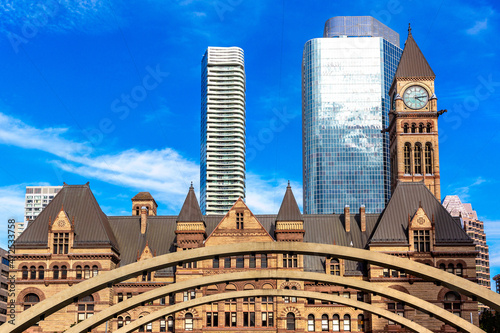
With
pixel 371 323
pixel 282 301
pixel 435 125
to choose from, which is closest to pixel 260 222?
pixel 282 301

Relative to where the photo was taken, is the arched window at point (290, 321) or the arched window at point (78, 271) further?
the arched window at point (290, 321)

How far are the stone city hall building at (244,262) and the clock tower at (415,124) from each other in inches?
484

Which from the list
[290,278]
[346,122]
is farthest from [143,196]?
[346,122]

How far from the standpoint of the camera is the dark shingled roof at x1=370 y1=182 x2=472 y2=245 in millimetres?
74125

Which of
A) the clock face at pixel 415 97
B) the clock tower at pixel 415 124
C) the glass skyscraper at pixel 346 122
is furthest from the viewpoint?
the glass skyscraper at pixel 346 122

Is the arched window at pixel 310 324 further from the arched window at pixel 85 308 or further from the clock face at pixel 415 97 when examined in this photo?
the clock face at pixel 415 97

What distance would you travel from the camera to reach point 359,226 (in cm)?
8306

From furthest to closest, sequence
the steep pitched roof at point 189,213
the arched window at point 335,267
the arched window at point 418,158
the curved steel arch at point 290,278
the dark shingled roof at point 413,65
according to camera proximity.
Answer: the dark shingled roof at point 413,65 → the arched window at point 418,158 → the steep pitched roof at point 189,213 → the arched window at point 335,267 → the curved steel arch at point 290,278

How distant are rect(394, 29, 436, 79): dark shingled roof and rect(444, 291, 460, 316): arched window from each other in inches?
1402

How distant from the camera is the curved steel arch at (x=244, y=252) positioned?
91.1 ft

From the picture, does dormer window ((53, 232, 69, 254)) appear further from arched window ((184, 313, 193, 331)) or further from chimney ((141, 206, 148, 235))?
arched window ((184, 313, 193, 331))

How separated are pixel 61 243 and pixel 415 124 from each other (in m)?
48.6

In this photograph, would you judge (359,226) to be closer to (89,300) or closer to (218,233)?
(218,233)

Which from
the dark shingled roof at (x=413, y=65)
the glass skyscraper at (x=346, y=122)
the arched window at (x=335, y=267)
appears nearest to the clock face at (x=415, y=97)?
the dark shingled roof at (x=413, y=65)
